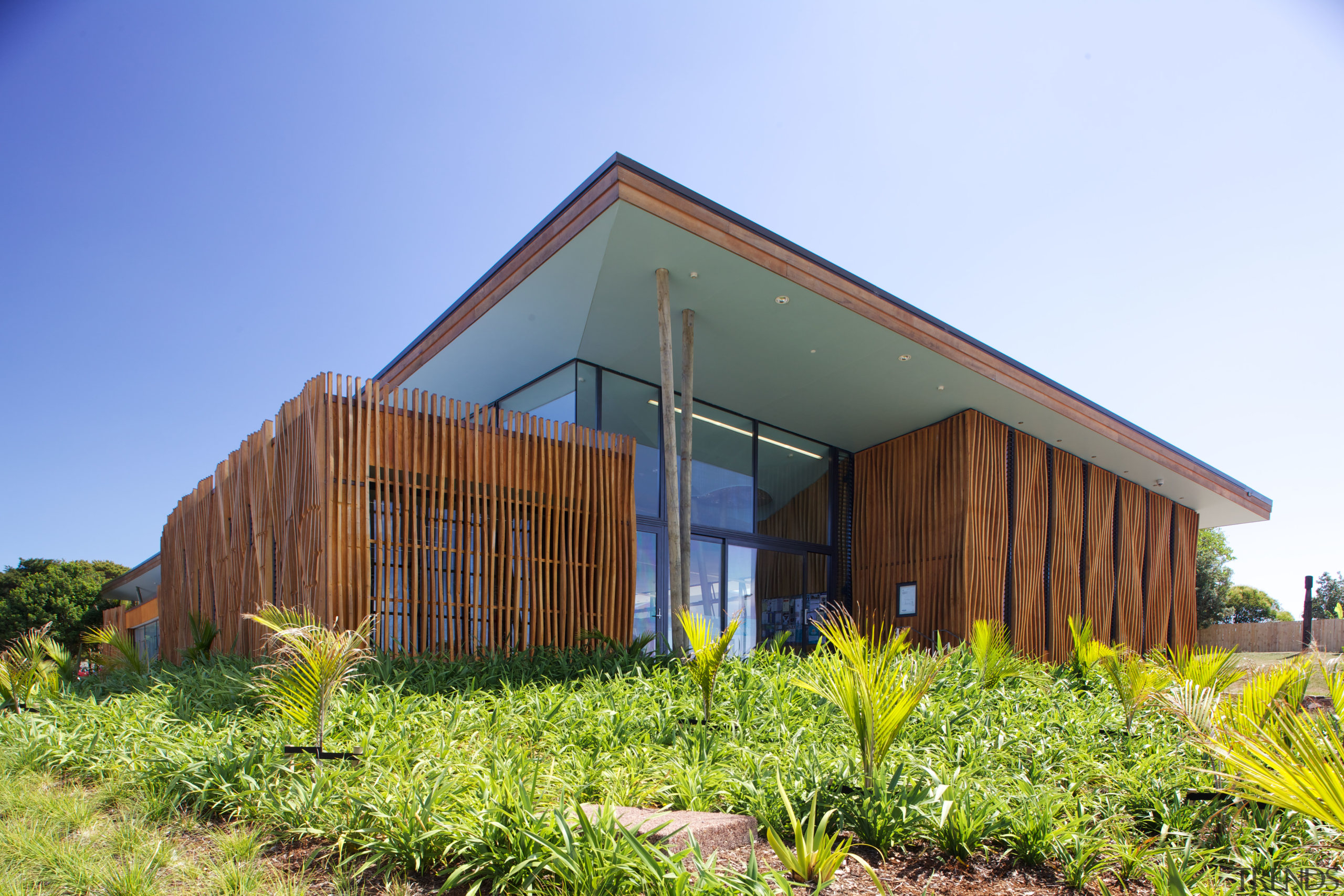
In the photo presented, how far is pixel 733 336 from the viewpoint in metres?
9.07

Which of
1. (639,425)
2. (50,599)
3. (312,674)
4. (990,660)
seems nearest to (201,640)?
(312,674)

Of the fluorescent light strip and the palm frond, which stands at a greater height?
the fluorescent light strip

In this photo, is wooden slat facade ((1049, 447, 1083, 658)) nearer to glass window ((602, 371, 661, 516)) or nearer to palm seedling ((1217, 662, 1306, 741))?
glass window ((602, 371, 661, 516))

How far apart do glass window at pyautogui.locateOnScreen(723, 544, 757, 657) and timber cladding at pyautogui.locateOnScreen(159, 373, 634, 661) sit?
2762 millimetres

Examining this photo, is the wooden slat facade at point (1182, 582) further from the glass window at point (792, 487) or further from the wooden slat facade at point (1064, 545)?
the glass window at point (792, 487)

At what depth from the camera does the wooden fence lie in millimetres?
20109

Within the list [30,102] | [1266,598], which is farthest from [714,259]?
[1266,598]

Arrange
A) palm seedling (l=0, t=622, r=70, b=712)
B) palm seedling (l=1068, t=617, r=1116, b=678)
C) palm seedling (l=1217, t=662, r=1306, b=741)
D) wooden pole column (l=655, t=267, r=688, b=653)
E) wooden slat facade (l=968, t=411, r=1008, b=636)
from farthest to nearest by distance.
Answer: wooden slat facade (l=968, t=411, r=1008, b=636)
wooden pole column (l=655, t=267, r=688, b=653)
palm seedling (l=1068, t=617, r=1116, b=678)
palm seedling (l=0, t=622, r=70, b=712)
palm seedling (l=1217, t=662, r=1306, b=741)

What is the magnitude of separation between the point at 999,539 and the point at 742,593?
4104 millimetres

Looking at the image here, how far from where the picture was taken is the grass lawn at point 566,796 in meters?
2.69

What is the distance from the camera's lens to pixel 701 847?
2811 mm

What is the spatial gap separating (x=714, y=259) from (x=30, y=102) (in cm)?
976

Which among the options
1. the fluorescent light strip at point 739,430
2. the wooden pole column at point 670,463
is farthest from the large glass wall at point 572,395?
the wooden pole column at point 670,463

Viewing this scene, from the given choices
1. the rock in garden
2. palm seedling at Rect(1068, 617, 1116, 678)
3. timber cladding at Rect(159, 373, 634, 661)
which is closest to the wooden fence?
palm seedling at Rect(1068, 617, 1116, 678)
